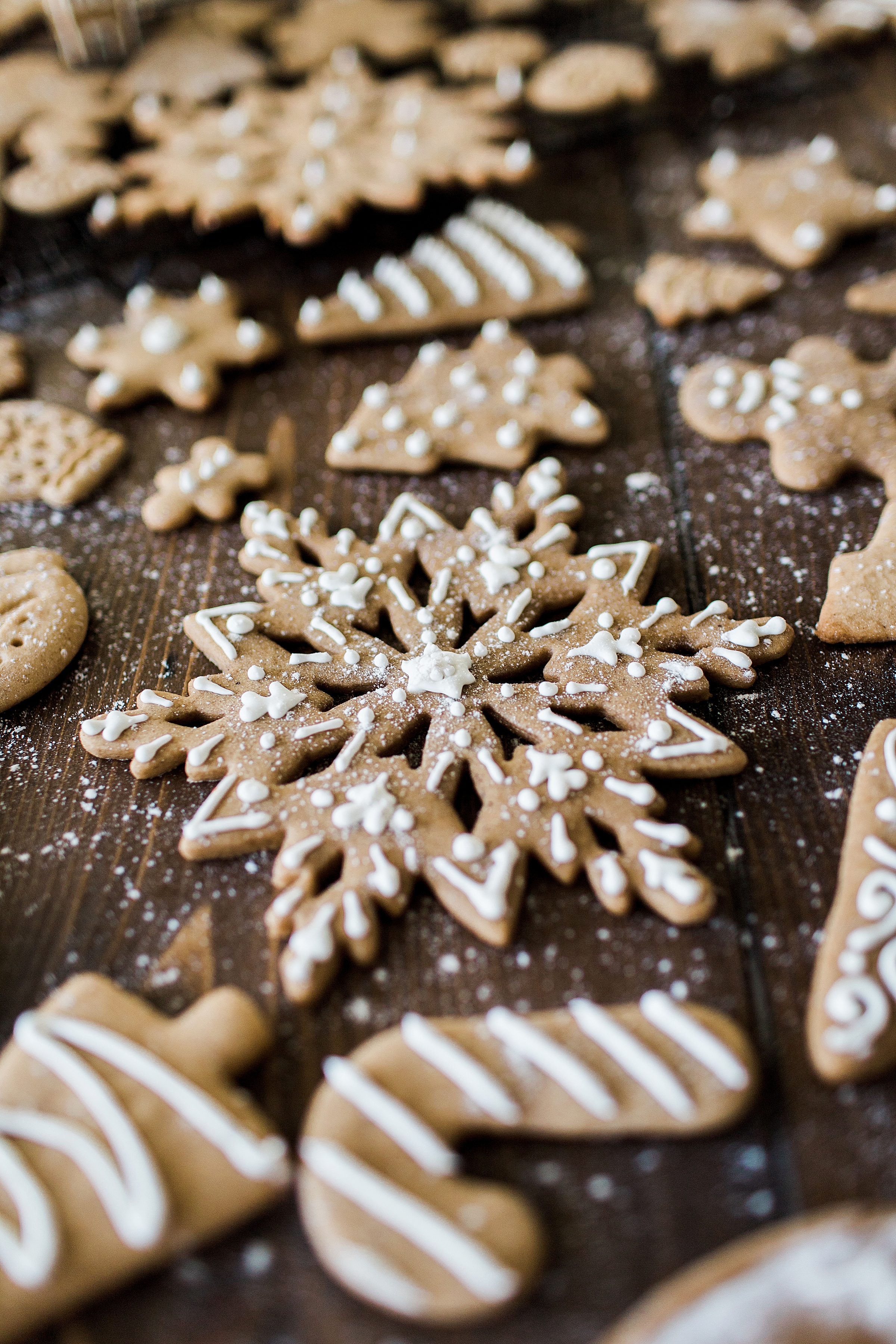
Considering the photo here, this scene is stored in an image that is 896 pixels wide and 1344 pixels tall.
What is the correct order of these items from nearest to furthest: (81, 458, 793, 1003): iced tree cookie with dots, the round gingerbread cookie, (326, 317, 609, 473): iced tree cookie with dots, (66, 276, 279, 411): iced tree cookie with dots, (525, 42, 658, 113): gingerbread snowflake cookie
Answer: (81, 458, 793, 1003): iced tree cookie with dots < the round gingerbread cookie < (326, 317, 609, 473): iced tree cookie with dots < (66, 276, 279, 411): iced tree cookie with dots < (525, 42, 658, 113): gingerbread snowflake cookie

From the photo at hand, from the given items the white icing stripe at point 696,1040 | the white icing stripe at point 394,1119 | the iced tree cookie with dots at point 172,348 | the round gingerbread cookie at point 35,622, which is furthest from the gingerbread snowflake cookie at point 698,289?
the white icing stripe at point 394,1119

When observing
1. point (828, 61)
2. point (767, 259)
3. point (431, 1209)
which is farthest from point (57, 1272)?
point (828, 61)

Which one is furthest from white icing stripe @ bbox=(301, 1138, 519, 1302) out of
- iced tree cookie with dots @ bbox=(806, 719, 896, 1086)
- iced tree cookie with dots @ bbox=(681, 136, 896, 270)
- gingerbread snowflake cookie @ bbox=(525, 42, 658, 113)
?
gingerbread snowflake cookie @ bbox=(525, 42, 658, 113)

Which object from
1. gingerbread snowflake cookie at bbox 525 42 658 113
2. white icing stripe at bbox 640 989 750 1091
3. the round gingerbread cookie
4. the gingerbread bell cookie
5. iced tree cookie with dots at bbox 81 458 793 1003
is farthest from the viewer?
gingerbread snowflake cookie at bbox 525 42 658 113

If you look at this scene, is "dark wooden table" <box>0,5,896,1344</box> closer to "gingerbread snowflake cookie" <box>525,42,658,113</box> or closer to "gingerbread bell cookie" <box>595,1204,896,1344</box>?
"gingerbread bell cookie" <box>595,1204,896,1344</box>

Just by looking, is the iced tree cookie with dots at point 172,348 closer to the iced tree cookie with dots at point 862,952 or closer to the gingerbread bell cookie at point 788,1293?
the iced tree cookie with dots at point 862,952
